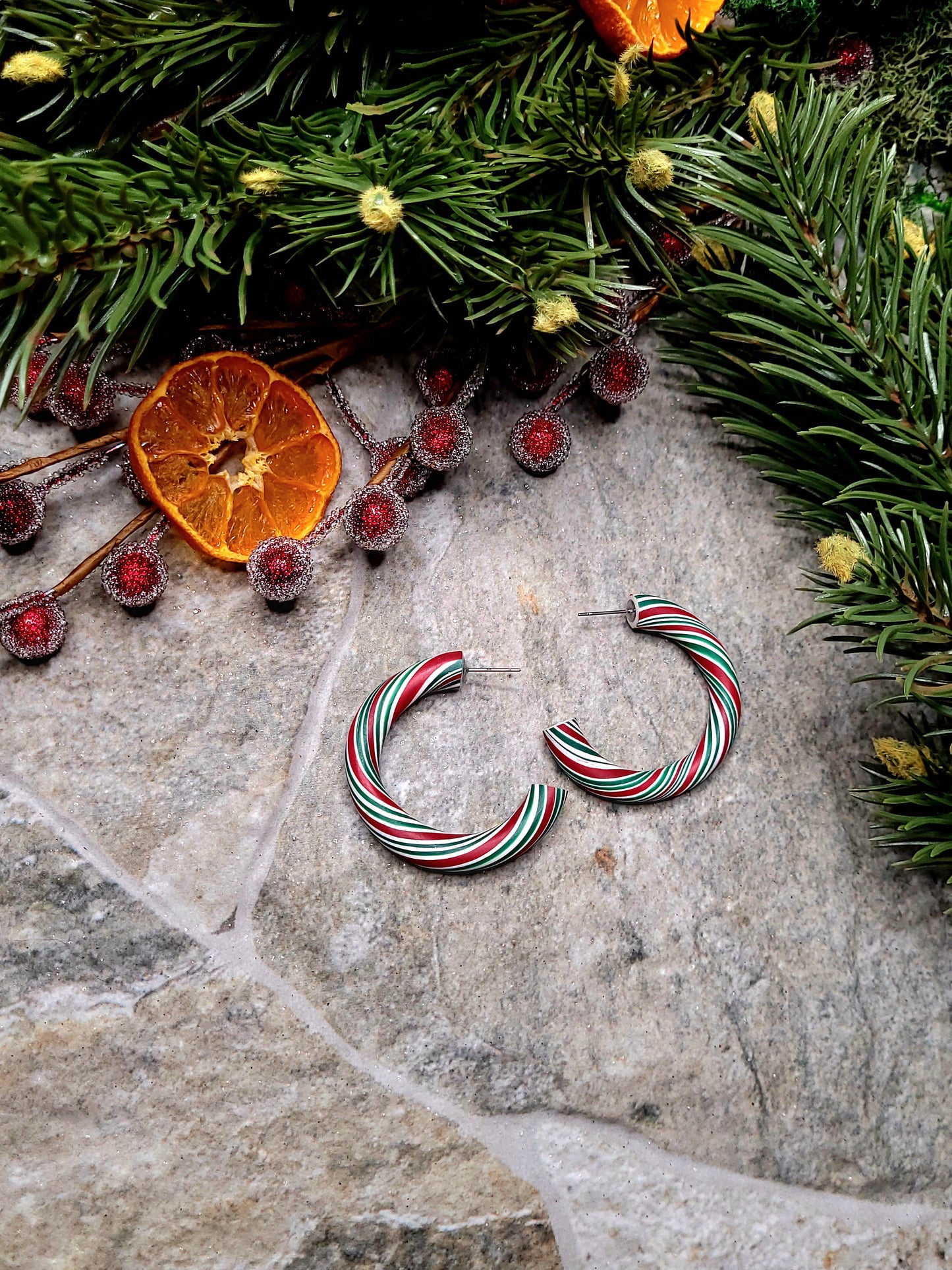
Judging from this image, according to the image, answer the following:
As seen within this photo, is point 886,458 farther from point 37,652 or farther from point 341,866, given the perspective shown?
point 37,652

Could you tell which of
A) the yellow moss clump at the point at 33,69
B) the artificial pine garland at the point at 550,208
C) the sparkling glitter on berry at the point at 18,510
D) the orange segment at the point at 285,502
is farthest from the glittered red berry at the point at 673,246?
the sparkling glitter on berry at the point at 18,510

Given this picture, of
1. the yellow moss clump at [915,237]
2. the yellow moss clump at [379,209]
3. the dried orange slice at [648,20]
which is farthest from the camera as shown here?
the yellow moss clump at [915,237]

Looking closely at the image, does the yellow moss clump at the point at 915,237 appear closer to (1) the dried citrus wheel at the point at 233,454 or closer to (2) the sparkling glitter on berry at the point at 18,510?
(1) the dried citrus wheel at the point at 233,454

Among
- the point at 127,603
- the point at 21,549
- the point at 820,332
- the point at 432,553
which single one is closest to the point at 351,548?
the point at 432,553

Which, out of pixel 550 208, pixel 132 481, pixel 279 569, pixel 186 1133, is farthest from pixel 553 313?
pixel 186 1133

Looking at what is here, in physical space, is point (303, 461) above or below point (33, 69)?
below

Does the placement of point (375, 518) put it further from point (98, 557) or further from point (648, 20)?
point (648, 20)
